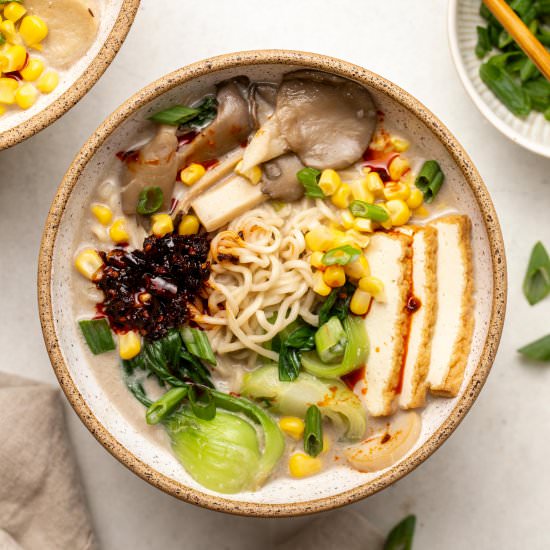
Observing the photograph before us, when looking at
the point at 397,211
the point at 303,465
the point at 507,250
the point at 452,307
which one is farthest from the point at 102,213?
the point at 507,250

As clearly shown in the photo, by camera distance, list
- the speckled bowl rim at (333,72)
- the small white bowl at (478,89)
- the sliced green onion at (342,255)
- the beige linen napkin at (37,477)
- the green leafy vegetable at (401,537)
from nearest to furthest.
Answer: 1. the speckled bowl rim at (333,72)
2. the sliced green onion at (342,255)
3. the small white bowl at (478,89)
4. the beige linen napkin at (37,477)
5. the green leafy vegetable at (401,537)

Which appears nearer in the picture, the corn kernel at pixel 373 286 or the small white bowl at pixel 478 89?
the corn kernel at pixel 373 286

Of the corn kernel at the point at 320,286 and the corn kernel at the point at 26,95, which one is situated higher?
the corn kernel at the point at 26,95

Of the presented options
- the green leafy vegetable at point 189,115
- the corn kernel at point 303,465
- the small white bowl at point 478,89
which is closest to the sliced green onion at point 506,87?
the small white bowl at point 478,89

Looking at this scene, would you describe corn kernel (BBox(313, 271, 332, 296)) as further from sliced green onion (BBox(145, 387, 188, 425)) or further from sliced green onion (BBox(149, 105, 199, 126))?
sliced green onion (BBox(149, 105, 199, 126))

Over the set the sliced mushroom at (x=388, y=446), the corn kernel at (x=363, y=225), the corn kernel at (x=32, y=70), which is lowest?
the sliced mushroom at (x=388, y=446)

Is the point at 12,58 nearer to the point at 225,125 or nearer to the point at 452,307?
the point at 225,125

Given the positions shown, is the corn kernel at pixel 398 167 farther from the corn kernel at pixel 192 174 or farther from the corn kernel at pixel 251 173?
the corn kernel at pixel 192 174

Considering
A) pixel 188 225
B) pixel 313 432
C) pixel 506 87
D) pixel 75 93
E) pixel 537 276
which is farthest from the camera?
pixel 537 276
